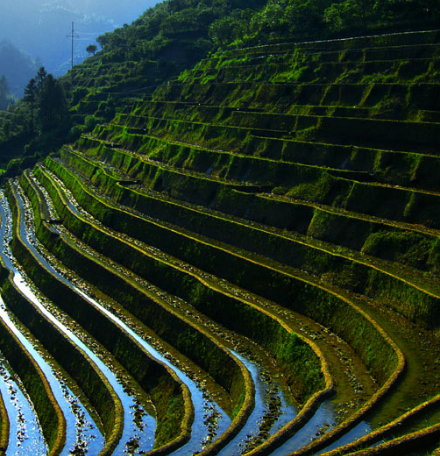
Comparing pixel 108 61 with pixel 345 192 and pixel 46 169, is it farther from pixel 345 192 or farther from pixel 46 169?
pixel 345 192

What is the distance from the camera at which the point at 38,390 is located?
2405 centimetres

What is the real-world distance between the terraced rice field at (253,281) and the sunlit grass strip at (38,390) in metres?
0.11

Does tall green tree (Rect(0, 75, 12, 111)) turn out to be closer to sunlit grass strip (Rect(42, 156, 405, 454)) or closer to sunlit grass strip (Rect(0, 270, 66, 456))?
sunlit grass strip (Rect(0, 270, 66, 456))

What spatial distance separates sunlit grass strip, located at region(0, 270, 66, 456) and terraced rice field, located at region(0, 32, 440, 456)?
0.11m

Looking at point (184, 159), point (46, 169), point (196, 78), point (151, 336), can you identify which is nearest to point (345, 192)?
point (151, 336)

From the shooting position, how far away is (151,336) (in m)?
27.2

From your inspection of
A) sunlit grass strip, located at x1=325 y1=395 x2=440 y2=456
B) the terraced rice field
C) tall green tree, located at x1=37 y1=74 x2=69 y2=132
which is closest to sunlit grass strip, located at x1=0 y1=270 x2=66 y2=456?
the terraced rice field

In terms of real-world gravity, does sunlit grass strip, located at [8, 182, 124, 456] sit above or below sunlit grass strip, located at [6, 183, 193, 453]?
below

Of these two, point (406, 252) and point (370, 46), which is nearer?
point (406, 252)

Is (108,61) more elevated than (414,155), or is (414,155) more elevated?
(108,61)

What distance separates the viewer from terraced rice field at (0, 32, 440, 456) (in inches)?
762

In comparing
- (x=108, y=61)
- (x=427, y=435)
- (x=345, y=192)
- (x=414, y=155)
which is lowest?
(x=427, y=435)

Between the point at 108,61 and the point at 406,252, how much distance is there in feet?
273

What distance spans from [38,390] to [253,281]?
447 inches
